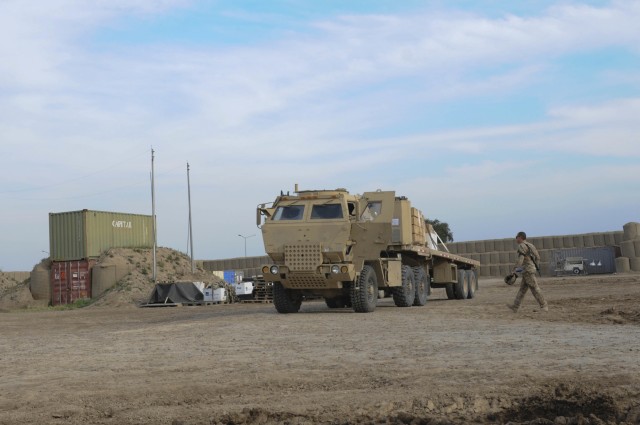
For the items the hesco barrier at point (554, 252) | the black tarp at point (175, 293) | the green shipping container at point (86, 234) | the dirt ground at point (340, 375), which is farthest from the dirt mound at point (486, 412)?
the hesco barrier at point (554, 252)

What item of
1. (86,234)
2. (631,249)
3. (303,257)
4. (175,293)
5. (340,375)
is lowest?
(340,375)

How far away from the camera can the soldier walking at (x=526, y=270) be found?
58.8 ft

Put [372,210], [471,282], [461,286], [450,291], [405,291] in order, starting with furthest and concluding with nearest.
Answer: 1. [471,282]
2. [450,291]
3. [461,286]
4. [405,291]
5. [372,210]

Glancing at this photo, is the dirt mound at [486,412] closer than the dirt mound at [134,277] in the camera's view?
Yes

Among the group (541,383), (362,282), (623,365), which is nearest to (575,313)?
(362,282)

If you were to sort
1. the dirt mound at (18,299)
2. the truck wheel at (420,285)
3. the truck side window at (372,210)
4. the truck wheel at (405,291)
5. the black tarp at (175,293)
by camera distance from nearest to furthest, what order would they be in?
the truck side window at (372,210) → the truck wheel at (405,291) → the truck wheel at (420,285) → the black tarp at (175,293) → the dirt mound at (18,299)

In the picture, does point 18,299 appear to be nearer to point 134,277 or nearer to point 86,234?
point 86,234

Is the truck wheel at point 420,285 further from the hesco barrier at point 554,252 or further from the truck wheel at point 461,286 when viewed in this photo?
the hesco barrier at point 554,252

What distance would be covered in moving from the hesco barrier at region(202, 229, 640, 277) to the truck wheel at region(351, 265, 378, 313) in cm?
2849

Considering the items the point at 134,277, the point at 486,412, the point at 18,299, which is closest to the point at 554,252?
the point at 134,277

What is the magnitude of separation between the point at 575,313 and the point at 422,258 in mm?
7321

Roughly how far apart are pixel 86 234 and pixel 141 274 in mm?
3618

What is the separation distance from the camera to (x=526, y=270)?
18.0 m

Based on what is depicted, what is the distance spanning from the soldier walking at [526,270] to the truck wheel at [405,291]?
430cm
